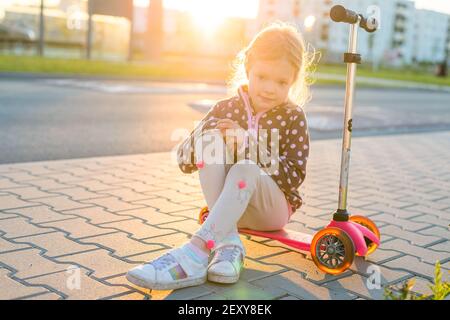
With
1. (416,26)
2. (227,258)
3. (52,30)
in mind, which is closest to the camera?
(227,258)

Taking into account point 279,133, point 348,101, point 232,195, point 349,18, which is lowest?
point 232,195

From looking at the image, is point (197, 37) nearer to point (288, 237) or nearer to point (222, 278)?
point (288, 237)

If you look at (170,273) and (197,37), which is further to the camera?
(197,37)

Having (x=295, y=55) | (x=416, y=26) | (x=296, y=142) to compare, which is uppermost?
(x=416, y=26)

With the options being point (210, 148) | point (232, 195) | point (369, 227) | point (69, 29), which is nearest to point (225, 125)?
point (210, 148)

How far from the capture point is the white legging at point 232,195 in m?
2.90

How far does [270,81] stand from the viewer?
3.15 meters

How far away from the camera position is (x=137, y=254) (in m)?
3.17

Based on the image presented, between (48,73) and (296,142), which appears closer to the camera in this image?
(296,142)

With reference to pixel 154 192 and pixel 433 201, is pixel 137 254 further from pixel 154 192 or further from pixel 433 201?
pixel 433 201

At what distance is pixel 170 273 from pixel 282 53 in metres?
1.21

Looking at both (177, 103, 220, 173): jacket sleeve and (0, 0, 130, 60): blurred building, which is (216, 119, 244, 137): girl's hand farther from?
(0, 0, 130, 60): blurred building

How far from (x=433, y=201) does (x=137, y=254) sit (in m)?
2.68

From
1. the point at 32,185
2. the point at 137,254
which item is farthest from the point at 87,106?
the point at 137,254
